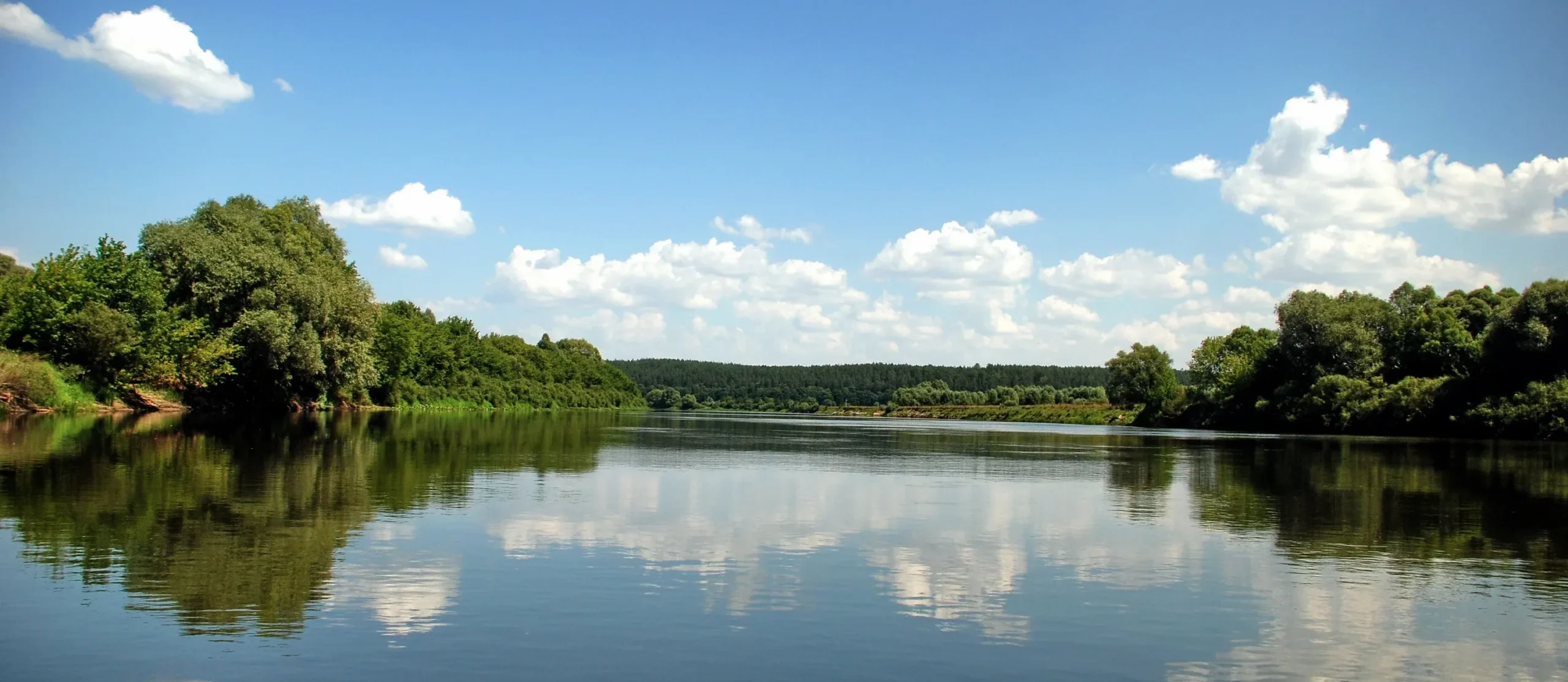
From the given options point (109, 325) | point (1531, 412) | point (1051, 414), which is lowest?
point (1051, 414)

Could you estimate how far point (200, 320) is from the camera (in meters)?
60.0

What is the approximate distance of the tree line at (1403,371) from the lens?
228 ft

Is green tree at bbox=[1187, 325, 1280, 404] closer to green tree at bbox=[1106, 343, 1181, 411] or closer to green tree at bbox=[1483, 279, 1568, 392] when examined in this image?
green tree at bbox=[1106, 343, 1181, 411]

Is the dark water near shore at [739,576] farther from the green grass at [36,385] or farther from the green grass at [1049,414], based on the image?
the green grass at [1049,414]

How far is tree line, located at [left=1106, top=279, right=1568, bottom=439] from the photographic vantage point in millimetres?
69500

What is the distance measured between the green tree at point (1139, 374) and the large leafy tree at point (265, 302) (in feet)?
312

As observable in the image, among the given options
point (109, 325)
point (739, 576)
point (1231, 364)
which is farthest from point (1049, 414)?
point (739, 576)

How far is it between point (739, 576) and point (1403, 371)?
93367mm

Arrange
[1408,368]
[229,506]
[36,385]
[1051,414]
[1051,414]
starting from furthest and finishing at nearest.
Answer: [1051,414] < [1051,414] < [1408,368] < [36,385] < [229,506]

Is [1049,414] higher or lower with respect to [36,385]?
lower

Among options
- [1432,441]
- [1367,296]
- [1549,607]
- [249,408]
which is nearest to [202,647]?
[1549,607]


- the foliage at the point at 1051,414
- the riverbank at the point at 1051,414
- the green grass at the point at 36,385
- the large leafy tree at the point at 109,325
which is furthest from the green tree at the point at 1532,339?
the green grass at the point at 36,385

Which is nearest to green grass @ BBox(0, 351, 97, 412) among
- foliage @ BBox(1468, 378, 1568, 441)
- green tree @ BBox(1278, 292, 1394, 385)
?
foliage @ BBox(1468, 378, 1568, 441)

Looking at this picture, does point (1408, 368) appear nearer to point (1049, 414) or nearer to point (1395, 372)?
point (1395, 372)
